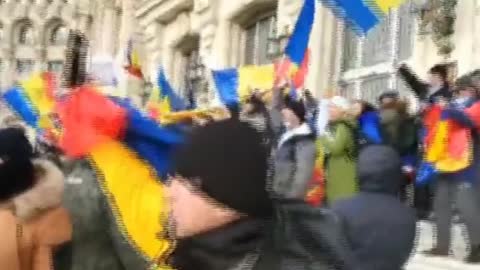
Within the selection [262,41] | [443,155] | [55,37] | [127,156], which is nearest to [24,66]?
[55,37]

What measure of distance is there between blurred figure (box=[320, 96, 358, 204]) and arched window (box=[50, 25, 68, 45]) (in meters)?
29.2

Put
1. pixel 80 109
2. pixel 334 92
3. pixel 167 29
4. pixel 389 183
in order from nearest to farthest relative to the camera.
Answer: pixel 389 183
pixel 80 109
pixel 334 92
pixel 167 29

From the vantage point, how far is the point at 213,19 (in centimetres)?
1572

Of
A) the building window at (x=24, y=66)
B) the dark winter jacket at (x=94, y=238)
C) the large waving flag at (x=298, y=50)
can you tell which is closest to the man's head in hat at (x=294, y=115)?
the large waving flag at (x=298, y=50)

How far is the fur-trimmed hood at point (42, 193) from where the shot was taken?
10.5 ft

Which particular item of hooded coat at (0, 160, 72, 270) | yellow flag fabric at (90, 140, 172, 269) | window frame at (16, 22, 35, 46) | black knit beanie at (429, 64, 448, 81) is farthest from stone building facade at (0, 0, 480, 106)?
window frame at (16, 22, 35, 46)

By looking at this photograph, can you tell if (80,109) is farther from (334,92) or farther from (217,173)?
(334,92)

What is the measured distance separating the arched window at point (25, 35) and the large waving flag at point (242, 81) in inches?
1081

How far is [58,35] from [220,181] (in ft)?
114

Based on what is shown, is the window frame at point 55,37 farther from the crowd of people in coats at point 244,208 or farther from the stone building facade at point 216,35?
the crowd of people in coats at point 244,208

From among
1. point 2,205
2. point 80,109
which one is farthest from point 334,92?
point 2,205

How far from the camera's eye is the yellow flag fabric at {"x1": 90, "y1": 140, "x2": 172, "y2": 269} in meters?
3.46

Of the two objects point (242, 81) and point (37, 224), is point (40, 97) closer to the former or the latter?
point (242, 81)

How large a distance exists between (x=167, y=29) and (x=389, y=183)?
639 inches
